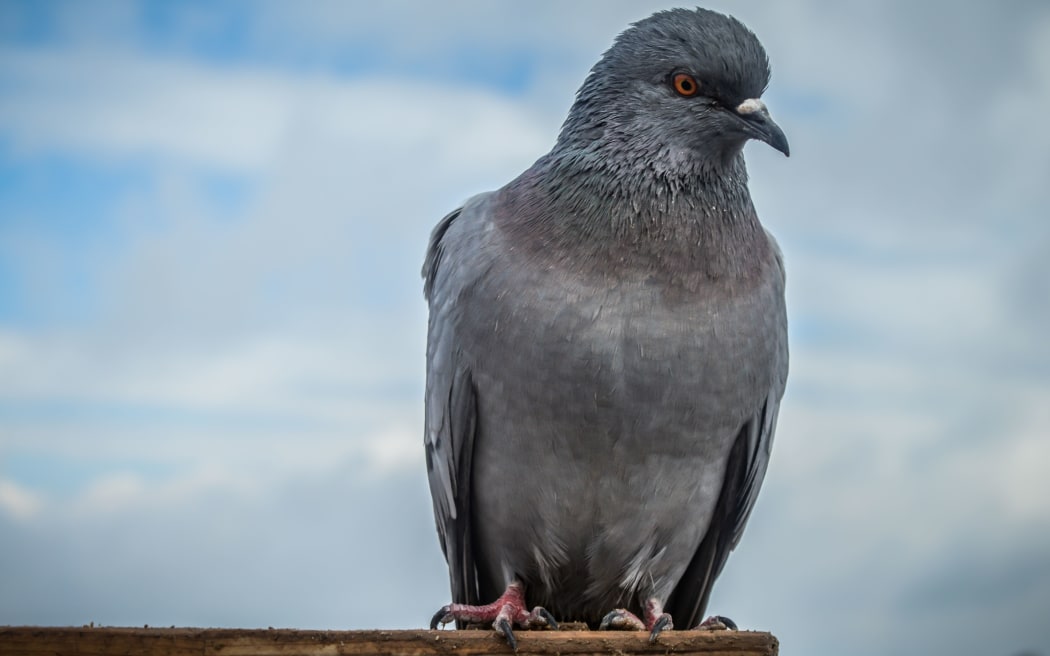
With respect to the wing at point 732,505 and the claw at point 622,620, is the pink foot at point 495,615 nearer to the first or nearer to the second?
the claw at point 622,620

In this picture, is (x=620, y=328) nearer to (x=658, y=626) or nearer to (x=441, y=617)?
(x=658, y=626)

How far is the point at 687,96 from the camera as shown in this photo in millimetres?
6188

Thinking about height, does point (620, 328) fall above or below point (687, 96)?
below

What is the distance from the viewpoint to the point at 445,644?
15.7 feet

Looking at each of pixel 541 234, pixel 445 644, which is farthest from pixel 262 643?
pixel 541 234

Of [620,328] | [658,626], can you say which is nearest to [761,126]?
[620,328]

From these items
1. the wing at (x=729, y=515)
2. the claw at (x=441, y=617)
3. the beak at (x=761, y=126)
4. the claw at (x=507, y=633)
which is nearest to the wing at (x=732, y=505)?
the wing at (x=729, y=515)

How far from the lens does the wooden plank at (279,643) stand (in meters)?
4.32

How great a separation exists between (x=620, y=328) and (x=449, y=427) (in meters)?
1.23

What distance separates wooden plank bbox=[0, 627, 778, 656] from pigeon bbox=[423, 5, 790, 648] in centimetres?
95

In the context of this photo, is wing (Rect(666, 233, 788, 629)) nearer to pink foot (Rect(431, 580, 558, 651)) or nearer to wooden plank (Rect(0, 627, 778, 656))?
pink foot (Rect(431, 580, 558, 651))

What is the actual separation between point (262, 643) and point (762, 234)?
12.2ft

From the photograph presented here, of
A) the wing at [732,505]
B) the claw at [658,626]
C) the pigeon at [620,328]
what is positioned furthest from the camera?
the wing at [732,505]

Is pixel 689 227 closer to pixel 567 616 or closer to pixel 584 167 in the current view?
pixel 584 167
